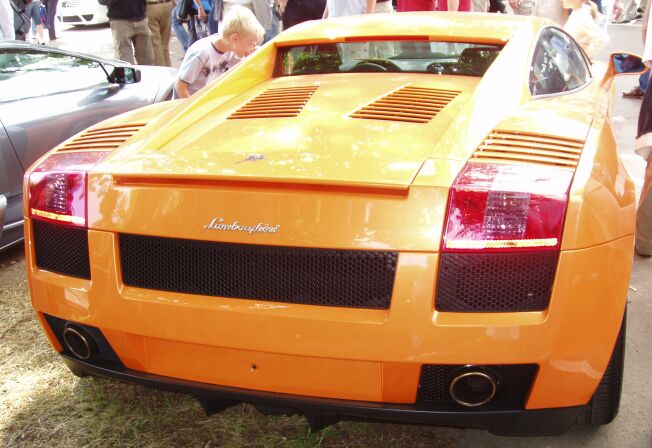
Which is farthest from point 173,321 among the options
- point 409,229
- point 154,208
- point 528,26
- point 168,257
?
point 528,26

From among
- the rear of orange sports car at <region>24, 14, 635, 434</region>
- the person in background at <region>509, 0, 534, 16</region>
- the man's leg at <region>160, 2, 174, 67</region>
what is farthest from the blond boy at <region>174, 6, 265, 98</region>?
the person in background at <region>509, 0, 534, 16</region>

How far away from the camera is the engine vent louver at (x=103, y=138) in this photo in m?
2.30

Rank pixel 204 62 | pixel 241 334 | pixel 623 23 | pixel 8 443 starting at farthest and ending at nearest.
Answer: pixel 623 23 < pixel 204 62 < pixel 8 443 < pixel 241 334

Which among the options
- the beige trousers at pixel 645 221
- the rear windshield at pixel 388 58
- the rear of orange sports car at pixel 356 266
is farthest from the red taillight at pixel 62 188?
the beige trousers at pixel 645 221

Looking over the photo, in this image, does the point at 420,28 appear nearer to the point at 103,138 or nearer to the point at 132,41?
the point at 103,138

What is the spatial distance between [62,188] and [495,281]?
1.34 meters

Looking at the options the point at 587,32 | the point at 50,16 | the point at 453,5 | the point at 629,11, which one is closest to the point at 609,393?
the point at 587,32

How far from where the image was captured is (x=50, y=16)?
47.0 ft

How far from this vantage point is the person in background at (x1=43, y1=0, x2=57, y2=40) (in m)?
14.2

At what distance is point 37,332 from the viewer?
3211mm

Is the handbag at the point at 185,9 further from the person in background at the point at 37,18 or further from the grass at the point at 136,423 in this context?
the grass at the point at 136,423

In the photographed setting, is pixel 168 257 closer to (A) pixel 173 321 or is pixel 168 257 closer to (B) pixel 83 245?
(A) pixel 173 321

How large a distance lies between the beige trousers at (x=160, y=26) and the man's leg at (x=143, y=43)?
0.33 metres

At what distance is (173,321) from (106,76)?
3467 mm
